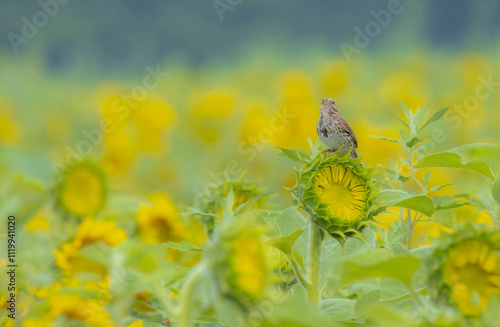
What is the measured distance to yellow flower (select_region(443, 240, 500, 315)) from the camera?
1.43ft

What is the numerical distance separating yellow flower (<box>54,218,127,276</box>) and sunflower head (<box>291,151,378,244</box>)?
1.41 feet

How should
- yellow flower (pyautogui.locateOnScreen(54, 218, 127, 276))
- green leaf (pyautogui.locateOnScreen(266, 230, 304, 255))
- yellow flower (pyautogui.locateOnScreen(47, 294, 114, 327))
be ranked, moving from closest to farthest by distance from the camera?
1. green leaf (pyautogui.locateOnScreen(266, 230, 304, 255))
2. yellow flower (pyautogui.locateOnScreen(47, 294, 114, 327))
3. yellow flower (pyautogui.locateOnScreen(54, 218, 127, 276))

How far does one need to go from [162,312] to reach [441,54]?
11.6 ft

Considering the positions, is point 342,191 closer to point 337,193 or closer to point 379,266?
point 337,193

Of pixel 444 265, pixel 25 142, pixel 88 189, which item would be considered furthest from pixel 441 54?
pixel 444 265

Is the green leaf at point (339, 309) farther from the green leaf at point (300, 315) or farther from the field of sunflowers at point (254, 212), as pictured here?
the green leaf at point (300, 315)

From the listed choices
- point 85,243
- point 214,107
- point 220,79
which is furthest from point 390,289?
point 220,79

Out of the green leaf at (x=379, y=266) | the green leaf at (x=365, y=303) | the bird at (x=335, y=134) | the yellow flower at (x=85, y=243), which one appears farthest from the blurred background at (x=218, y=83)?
the green leaf at (x=379, y=266)

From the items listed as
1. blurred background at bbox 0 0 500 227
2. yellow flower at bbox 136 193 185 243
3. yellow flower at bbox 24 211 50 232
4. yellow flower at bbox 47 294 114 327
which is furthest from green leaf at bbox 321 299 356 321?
blurred background at bbox 0 0 500 227

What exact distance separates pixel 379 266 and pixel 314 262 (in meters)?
0.14

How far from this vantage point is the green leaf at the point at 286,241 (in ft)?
1.75

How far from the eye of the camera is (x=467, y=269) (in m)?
0.44

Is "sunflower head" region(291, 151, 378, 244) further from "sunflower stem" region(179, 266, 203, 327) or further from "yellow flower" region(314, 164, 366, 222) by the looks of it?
"sunflower stem" region(179, 266, 203, 327)

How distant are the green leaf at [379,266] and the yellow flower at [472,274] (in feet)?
0.07
